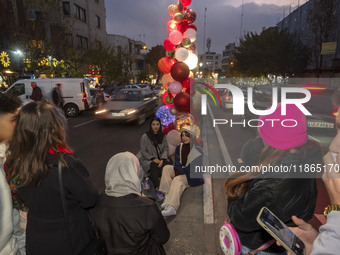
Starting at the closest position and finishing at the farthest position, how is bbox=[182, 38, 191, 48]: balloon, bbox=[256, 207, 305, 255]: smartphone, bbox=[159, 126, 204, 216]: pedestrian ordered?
bbox=[256, 207, 305, 255]: smartphone, bbox=[159, 126, 204, 216]: pedestrian, bbox=[182, 38, 191, 48]: balloon

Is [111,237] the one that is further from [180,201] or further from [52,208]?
[180,201]

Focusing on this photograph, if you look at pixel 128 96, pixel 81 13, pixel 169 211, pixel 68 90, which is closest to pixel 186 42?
pixel 169 211

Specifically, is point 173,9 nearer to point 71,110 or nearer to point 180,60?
point 180,60

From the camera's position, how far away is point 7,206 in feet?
5.54

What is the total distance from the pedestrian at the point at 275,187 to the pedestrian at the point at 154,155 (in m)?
2.98

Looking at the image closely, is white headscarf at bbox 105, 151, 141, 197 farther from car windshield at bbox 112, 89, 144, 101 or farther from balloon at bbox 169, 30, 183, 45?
car windshield at bbox 112, 89, 144, 101

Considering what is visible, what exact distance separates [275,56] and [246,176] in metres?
37.4

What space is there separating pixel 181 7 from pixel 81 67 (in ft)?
69.1

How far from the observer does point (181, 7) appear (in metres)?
6.64

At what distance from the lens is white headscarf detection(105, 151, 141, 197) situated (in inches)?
77.8

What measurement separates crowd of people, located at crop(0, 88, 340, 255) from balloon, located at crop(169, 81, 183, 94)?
176 inches

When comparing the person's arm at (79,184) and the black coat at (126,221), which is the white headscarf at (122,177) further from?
the person's arm at (79,184)

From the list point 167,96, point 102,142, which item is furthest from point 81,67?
point 167,96

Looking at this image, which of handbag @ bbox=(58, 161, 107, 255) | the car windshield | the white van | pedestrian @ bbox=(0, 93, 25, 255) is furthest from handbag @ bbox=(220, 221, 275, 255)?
the white van
